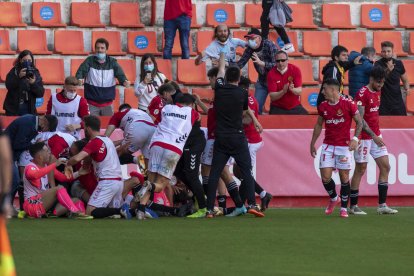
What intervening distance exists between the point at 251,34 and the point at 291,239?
6.90 metres

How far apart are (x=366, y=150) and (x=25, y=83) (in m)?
5.35

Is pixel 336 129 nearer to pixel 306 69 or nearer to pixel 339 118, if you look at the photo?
pixel 339 118

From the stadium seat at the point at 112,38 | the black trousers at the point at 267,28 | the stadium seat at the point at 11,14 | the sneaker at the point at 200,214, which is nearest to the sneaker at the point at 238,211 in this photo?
the sneaker at the point at 200,214

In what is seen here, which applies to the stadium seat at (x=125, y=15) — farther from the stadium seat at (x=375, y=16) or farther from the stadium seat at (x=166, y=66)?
the stadium seat at (x=375, y=16)

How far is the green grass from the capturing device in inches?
396

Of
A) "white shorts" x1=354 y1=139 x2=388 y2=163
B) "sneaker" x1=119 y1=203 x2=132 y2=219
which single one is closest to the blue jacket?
"white shorts" x1=354 y1=139 x2=388 y2=163

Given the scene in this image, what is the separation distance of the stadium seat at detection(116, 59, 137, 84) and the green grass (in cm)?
Result: 641

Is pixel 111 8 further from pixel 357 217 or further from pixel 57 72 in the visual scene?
pixel 357 217

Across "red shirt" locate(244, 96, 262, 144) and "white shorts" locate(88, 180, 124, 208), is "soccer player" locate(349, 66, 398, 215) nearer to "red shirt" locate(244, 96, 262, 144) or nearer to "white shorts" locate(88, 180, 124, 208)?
"red shirt" locate(244, 96, 262, 144)

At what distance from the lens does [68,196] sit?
15.6 m

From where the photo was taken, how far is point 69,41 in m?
21.8

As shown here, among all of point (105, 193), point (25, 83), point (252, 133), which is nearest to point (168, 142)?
point (105, 193)

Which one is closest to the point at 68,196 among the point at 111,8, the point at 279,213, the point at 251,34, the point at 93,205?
the point at 93,205

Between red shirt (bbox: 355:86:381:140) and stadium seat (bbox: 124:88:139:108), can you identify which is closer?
red shirt (bbox: 355:86:381:140)
